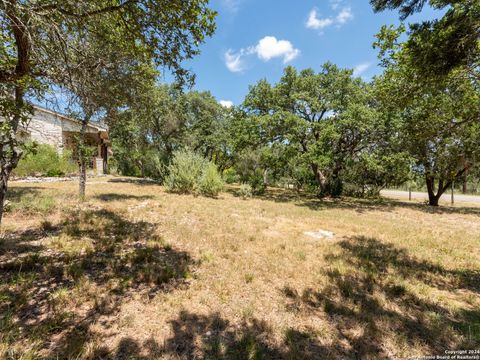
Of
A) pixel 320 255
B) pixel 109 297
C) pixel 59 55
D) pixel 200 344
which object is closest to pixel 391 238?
pixel 320 255

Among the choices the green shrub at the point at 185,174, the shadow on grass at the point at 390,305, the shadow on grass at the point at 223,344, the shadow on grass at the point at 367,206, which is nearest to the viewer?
the shadow on grass at the point at 223,344

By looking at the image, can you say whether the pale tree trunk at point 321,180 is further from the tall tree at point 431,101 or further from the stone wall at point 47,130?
the stone wall at point 47,130

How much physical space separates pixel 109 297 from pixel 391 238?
710cm

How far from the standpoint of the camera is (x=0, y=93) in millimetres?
2352

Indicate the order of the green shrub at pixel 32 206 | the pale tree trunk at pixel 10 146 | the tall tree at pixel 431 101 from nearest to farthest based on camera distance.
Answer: the pale tree trunk at pixel 10 146, the tall tree at pixel 431 101, the green shrub at pixel 32 206

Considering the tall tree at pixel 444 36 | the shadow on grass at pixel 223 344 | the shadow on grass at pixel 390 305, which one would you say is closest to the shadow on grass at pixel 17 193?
the shadow on grass at pixel 223 344

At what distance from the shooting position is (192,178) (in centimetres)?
1288

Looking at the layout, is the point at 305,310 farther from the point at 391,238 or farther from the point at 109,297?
the point at 391,238

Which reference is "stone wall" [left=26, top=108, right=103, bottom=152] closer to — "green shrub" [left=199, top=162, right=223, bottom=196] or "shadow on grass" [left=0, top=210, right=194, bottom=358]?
"shadow on grass" [left=0, top=210, right=194, bottom=358]

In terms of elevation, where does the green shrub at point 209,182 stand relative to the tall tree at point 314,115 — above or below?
below

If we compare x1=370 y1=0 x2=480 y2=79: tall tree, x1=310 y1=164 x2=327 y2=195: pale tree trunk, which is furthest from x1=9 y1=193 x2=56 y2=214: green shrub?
x1=310 y1=164 x2=327 y2=195: pale tree trunk

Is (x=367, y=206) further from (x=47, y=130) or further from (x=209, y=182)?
(x=47, y=130)

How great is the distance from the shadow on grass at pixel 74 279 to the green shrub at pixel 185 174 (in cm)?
737

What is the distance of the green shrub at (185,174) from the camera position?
12891mm
